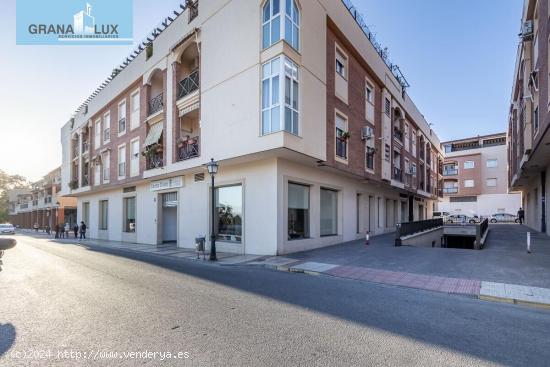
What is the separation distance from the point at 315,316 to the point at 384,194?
20.8m

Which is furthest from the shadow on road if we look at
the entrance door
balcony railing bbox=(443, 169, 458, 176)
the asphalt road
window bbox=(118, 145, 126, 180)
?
balcony railing bbox=(443, 169, 458, 176)

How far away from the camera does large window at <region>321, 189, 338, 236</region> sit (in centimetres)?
1561

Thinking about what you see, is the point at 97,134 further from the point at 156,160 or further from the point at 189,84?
the point at 189,84

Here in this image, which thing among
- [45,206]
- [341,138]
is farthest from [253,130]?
[45,206]

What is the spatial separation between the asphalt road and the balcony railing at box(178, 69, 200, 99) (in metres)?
10.9

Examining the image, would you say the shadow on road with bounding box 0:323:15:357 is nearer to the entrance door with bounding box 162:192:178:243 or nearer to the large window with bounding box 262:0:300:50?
the large window with bounding box 262:0:300:50

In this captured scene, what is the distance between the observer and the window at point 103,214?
24.8 metres

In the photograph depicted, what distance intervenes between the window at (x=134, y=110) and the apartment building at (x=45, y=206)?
67.8ft

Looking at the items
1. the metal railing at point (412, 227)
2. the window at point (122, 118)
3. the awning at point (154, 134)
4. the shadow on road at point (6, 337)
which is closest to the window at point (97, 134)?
the window at point (122, 118)

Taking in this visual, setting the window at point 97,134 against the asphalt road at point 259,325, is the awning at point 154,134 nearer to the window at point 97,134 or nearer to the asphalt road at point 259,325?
the window at point 97,134

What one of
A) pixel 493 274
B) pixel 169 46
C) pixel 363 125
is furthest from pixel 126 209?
pixel 493 274

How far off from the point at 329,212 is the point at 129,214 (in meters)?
14.9

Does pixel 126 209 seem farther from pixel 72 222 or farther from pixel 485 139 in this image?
pixel 485 139

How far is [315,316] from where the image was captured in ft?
16.5
